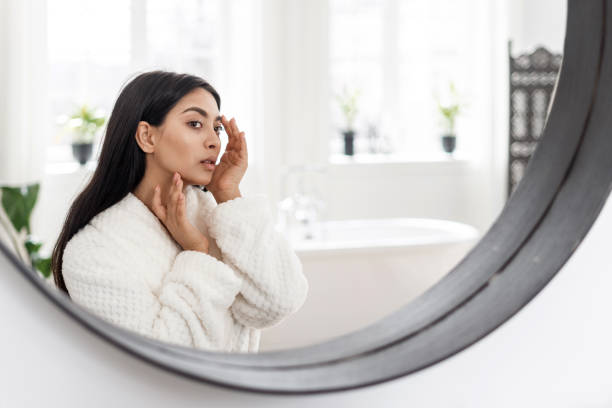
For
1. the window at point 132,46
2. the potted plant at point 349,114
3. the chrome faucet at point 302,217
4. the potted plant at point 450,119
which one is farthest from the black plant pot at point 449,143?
the window at point 132,46

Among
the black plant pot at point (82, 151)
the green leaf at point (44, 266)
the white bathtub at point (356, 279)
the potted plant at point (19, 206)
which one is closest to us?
the green leaf at point (44, 266)

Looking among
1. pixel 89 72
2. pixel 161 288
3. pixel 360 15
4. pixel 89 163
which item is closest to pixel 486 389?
pixel 161 288

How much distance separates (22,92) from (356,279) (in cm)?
95

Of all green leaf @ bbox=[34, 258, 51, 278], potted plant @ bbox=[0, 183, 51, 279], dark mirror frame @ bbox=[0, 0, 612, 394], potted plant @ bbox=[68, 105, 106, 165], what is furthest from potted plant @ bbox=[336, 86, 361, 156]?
dark mirror frame @ bbox=[0, 0, 612, 394]

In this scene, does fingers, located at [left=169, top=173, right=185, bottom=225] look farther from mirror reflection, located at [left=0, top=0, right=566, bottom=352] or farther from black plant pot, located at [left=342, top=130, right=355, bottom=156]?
black plant pot, located at [left=342, top=130, right=355, bottom=156]

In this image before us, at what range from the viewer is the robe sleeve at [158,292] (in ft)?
1.41

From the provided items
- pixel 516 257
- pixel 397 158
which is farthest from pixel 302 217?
pixel 516 257

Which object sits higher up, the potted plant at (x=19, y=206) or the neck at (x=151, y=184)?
the neck at (x=151, y=184)

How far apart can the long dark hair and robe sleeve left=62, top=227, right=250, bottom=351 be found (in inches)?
2.7

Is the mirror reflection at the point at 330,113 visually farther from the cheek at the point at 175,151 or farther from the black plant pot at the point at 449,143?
the cheek at the point at 175,151

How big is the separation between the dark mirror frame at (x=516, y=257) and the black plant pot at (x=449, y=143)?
1.79m

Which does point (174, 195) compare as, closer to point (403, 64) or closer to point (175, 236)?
point (175, 236)

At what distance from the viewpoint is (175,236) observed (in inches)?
19.7

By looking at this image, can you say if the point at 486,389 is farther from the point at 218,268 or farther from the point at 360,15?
the point at 360,15
